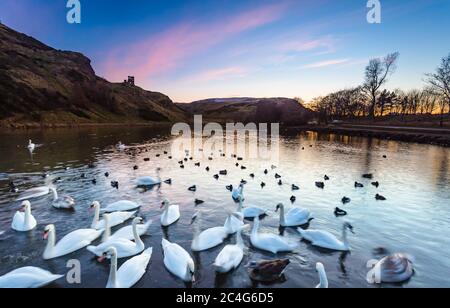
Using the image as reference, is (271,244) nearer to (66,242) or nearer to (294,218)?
(294,218)

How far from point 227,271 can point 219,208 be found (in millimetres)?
6874

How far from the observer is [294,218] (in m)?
14.0

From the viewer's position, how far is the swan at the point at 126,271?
848cm

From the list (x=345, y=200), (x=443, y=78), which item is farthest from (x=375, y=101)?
(x=345, y=200)

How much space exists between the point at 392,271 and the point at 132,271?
788 cm

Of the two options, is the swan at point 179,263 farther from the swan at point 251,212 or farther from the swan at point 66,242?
the swan at point 251,212

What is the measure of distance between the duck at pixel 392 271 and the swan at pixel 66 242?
9.78 meters

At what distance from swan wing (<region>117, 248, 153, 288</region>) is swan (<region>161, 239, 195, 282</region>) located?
70 centimetres

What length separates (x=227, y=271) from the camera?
9.65 m

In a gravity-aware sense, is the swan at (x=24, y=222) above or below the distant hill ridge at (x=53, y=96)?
below

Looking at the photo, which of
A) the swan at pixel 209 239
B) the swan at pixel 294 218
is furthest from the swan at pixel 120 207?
the swan at pixel 294 218

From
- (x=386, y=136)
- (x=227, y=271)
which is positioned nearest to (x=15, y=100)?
(x=386, y=136)

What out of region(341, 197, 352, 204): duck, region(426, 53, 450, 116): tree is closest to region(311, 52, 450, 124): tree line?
region(426, 53, 450, 116): tree
